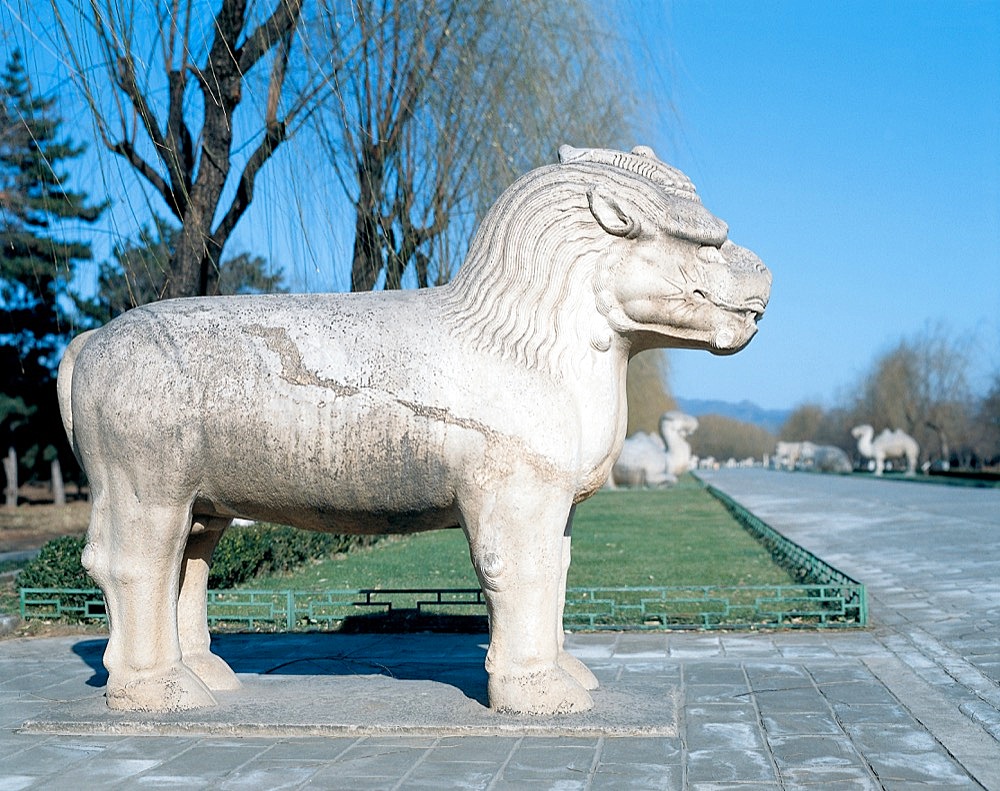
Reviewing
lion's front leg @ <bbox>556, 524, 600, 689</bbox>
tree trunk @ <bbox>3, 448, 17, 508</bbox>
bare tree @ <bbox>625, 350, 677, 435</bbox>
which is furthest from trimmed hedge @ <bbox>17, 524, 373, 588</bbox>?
tree trunk @ <bbox>3, 448, 17, 508</bbox>

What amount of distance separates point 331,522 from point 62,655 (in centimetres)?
320

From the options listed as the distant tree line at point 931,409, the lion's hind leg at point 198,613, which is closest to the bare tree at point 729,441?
the distant tree line at point 931,409

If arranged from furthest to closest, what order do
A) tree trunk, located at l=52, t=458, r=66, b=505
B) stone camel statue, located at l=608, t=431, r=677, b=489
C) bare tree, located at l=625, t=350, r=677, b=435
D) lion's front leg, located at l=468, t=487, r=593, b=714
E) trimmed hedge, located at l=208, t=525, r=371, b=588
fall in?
stone camel statue, located at l=608, t=431, r=677, b=489 < tree trunk, located at l=52, t=458, r=66, b=505 < bare tree, located at l=625, t=350, r=677, b=435 < trimmed hedge, located at l=208, t=525, r=371, b=588 < lion's front leg, located at l=468, t=487, r=593, b=714

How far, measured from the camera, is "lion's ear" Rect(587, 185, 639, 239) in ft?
15.1

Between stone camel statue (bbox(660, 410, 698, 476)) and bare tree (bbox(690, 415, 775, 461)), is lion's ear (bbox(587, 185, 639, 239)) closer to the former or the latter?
stone camel statue (bbox(660, 410, 698, 476))

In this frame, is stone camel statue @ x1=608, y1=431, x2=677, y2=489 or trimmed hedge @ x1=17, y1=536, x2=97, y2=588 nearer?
trimmed hedge @ x1=17, y1=536, x2=97, y2=588

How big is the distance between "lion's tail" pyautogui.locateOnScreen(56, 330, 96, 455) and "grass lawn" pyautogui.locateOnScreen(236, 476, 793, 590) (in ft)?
19.2

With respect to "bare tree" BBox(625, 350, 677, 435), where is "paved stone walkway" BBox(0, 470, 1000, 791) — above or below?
below

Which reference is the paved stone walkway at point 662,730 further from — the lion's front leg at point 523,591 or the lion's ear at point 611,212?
the lion's ear at point 611,212

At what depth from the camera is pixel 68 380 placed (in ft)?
16.2

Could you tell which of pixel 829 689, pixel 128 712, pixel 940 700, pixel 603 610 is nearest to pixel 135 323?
pixel 128 712

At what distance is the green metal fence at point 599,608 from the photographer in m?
7.75

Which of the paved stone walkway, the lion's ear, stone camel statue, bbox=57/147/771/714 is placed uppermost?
the lion's ear

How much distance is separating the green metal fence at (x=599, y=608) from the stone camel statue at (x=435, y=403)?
271 centimetres
